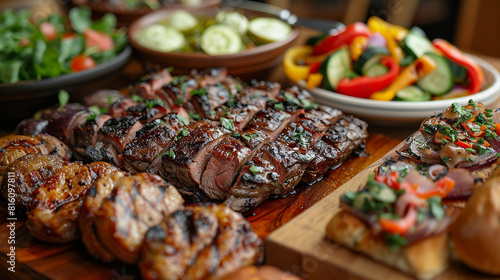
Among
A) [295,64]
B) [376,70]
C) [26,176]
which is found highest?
[376,70]

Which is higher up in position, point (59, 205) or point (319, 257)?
point (319, 257)

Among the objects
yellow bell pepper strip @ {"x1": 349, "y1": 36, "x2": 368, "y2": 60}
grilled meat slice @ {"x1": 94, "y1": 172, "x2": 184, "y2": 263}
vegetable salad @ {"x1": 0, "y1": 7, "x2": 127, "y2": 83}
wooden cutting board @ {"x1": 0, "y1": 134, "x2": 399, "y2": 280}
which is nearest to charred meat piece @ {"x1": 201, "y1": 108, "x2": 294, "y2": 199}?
wooden cutting board @ {"x1": 0, "y1": 134, "x2": 399, "y2": 280}

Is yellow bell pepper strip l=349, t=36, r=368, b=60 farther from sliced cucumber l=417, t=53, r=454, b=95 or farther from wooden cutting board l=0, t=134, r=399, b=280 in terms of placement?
wooden cutting board l=0, t=134, r=399, b=280

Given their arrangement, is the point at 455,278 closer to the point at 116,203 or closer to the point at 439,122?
the point at 439,122

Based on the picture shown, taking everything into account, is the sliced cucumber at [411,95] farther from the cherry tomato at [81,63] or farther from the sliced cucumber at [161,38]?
the cherry tomato at [81,63]

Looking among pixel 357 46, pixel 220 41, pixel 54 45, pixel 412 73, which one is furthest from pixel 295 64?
pixel 54 45

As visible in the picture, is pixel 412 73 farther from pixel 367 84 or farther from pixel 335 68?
pixel 335 68
